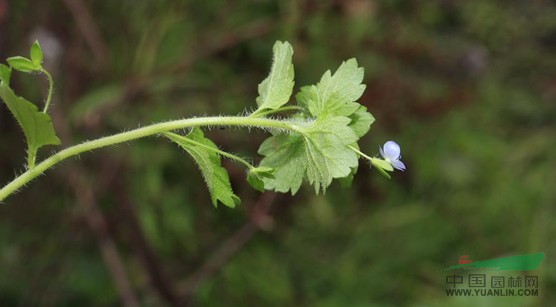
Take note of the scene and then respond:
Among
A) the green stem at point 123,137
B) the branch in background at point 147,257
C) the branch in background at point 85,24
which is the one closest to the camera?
the green stem at point 123,137

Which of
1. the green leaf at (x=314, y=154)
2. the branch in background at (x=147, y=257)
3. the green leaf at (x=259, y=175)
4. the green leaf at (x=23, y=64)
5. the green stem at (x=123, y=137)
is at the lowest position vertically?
the green stem at (x=123, y=137)

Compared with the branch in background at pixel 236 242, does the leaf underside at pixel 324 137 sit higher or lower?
lower

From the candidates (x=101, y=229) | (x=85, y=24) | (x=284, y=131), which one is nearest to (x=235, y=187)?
(x=101, y=229)

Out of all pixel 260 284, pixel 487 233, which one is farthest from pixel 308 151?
pixel 487 233

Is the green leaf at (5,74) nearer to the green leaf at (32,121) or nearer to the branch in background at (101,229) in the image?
the green leaf at (32,121)

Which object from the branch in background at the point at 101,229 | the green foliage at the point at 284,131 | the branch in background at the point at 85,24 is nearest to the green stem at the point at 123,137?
the green foliage at the point at 284,131

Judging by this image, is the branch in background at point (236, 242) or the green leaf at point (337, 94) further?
the branch in background at point (236, 242)
